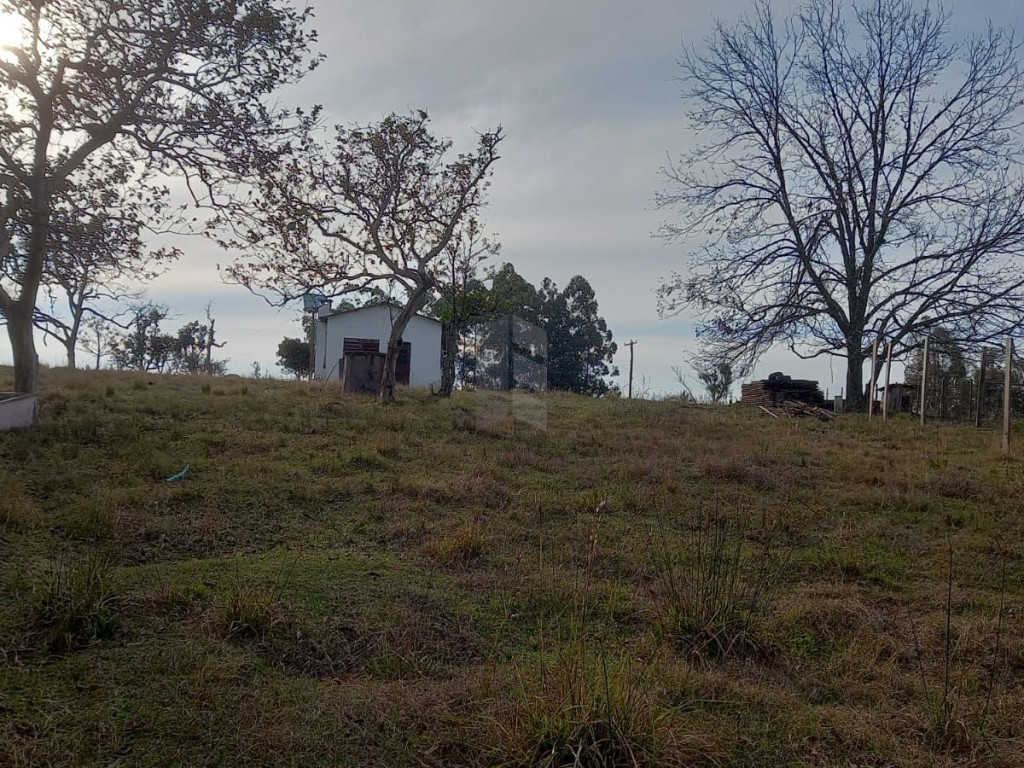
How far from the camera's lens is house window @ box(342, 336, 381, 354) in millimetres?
23234

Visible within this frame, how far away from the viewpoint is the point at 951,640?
11.0 ft

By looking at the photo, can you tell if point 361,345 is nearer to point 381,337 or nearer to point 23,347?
point 381,337

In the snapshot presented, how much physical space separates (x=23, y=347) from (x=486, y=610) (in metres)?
7.78

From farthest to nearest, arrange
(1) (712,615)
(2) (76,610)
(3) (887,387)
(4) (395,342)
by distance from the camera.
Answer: (3) (887,387) < (4) (395,342) < (1) (712,615) < (2) (76,610)

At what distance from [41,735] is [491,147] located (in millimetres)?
13074

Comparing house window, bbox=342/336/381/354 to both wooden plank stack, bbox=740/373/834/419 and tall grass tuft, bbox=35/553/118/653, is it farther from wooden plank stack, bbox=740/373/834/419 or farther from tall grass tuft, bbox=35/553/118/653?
tall grass tuft, bbox=35/553/118/653

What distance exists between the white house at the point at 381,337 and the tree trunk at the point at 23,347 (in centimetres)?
1660

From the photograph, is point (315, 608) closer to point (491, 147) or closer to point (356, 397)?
point (356, 397)

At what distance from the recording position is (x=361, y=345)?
77.9 feet

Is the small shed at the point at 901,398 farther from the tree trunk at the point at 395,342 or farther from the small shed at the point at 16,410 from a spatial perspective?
the small shed at the point at 16,410

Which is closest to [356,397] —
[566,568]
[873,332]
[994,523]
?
[566,568]

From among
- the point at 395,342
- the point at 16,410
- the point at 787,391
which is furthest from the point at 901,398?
the point at 16,410

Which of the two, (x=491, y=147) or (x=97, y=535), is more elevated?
(x=491, y=147)

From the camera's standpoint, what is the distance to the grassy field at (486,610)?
7.55 feet
